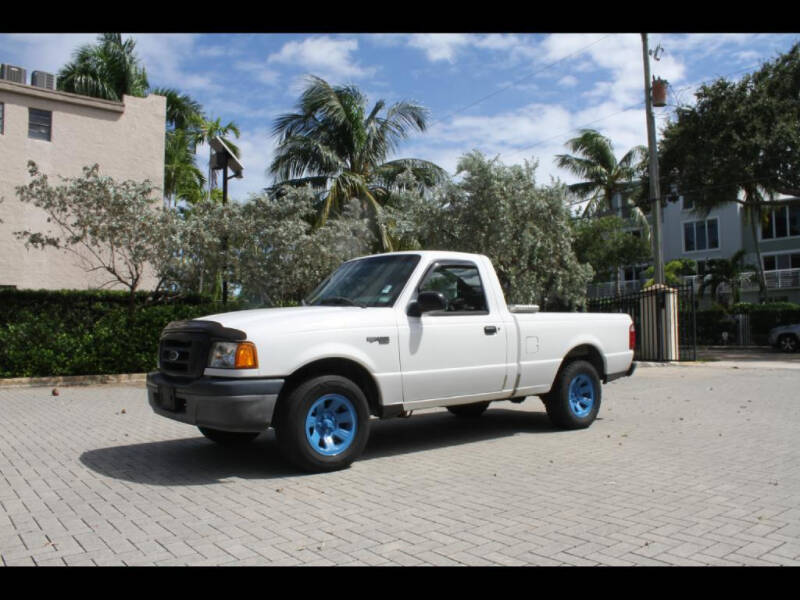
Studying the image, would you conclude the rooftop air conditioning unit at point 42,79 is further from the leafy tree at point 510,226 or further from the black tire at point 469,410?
the black tire at point 469,410

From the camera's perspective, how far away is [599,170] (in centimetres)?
4403

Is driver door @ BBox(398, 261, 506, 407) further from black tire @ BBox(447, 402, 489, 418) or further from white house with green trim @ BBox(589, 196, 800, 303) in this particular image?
white house with green trim @ BBox(589, 196, 800, 303)

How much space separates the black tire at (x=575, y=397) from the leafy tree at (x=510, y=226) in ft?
31.8

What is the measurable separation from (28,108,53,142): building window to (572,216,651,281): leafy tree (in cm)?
2733

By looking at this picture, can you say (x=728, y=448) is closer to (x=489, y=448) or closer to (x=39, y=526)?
(x=489, y=448)

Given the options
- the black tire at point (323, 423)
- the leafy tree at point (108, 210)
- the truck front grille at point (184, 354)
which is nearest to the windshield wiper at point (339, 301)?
the black tire at point (323, 423)

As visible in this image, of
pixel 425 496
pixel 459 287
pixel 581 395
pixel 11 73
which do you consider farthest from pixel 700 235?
pixel 425 496

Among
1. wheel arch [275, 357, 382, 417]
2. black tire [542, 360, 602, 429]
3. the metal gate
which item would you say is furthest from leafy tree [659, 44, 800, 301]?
wheel arch [275, 357, 382, 417]

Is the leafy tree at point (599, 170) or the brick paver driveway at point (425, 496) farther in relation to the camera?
the leafy tree at point (599, 170)

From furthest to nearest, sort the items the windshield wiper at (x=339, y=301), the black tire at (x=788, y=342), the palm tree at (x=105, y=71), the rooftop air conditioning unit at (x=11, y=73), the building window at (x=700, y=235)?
the building window at (x=700, y=235)
the palm tree at (x=105, y=71)
the black tire at (x=788, y=342)
the rooftop air conditioning unit at (x=11, y=73)
the windshield wiper at (x=339, y=301)

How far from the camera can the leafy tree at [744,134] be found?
23.9 m

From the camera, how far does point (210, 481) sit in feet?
18.9
